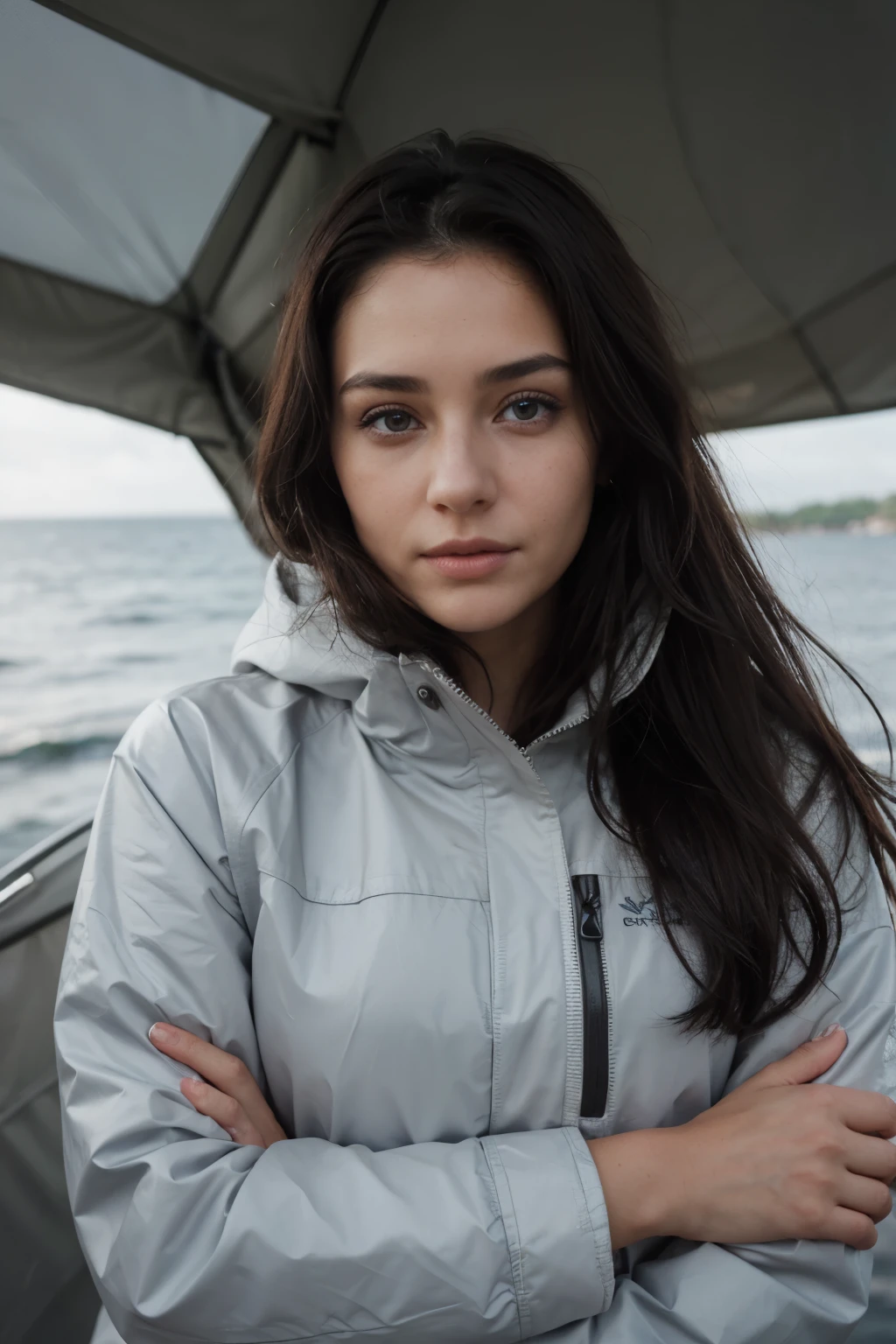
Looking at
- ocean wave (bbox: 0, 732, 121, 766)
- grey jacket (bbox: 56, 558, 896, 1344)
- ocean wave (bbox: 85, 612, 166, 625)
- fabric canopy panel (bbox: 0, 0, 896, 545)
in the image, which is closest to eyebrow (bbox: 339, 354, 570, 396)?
grey jacket (bbox: 56, 558, 896, 1344)

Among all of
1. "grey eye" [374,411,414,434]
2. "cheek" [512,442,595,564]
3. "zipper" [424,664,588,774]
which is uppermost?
"grey eye" [374,411,414,434]

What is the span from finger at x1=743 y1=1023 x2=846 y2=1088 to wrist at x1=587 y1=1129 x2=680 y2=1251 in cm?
13

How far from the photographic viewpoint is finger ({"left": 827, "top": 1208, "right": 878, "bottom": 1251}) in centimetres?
97

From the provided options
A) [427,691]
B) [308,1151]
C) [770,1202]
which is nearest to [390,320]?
[427,691]

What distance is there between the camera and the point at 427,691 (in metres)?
1.13

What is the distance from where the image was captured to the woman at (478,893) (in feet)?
3.06

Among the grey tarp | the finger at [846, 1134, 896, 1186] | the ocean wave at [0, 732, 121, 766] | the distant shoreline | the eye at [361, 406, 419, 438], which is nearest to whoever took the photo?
the finger at [846, 1134, 896, 1186]

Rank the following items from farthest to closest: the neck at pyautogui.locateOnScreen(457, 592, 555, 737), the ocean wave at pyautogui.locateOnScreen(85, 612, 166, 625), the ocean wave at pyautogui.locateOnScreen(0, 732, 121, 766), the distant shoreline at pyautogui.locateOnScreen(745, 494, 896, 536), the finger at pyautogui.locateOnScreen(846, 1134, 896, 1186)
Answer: the ocean wave at pyautogui.locateOnScreen(85, 612, 166, 625), the distant shoreline at pyautogui.locateOnScreen(745, 494, 896, 536), the ocean wave at pyautogui.locateOnScreen(0, 732, 121, 766), the neck at pyautogui.locateOnScreen(457, 592, 555, 737), the finger at pyautogui.locateOnScreen(846, 1134, 896, 1186)

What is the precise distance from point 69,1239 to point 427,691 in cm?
101

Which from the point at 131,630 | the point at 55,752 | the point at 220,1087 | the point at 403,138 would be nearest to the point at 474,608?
the point at 220,1087

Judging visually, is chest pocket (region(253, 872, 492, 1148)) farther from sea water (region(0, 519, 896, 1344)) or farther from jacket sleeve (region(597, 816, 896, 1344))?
sea water (region(0, 519, 896, 1344))

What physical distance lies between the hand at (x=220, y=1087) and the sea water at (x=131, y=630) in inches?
15.6

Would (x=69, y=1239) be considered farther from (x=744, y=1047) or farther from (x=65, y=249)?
(x=65, y=249)

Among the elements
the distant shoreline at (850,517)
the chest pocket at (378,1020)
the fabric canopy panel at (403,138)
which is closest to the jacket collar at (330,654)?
the chest pocket at (378,1020)
